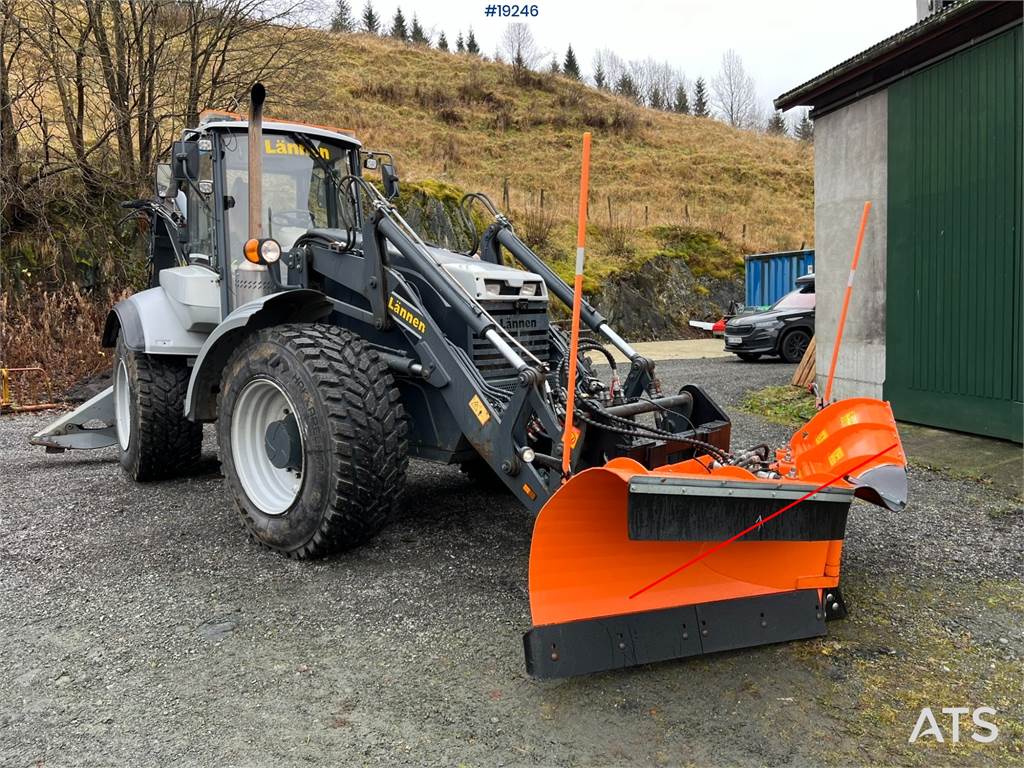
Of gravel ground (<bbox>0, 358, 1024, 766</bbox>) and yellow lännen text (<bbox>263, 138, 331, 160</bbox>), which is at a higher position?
yellow lännen text (<bbox>263, 138, 331, 160</bbox>)

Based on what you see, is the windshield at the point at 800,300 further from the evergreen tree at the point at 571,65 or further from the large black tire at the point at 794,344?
the evergreen tree at the point at 571,65

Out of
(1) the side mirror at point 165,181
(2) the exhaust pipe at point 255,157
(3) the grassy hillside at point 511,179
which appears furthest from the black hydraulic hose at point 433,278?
(3) the grassy hillside at point 511,179

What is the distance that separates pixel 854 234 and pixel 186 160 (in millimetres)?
7012

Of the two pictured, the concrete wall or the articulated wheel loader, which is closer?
the articulated wheel loader

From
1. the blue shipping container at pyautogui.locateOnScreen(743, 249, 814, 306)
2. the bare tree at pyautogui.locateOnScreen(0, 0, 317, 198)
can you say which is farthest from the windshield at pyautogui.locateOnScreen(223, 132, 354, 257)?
the blue shipping container at pyautogui.locateOnScreen(743, 249, 814, 306)

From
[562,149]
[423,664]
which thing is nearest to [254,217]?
[423,664]

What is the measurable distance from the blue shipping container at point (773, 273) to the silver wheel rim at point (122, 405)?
17.5 meters

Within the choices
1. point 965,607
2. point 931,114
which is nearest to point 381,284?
point 965,607

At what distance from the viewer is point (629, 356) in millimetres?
4578

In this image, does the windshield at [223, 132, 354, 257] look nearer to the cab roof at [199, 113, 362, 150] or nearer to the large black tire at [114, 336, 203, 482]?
the cab roof at [199, 113, 362, 150]

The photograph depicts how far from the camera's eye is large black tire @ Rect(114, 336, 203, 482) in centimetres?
583

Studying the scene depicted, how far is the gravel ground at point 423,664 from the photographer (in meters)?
2.56

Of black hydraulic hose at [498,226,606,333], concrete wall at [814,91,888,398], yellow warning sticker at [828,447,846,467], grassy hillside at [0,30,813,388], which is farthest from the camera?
grassy hillside at [0,30,813,388]

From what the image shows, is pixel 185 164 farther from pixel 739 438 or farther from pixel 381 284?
pixel 739 438
